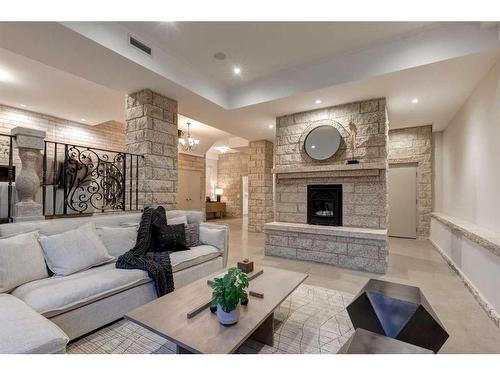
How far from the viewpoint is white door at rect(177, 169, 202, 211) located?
8.42m

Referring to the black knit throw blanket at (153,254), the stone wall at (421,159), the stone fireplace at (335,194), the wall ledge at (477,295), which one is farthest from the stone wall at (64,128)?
the stone wall at (421,159)

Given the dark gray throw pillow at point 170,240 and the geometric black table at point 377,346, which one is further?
the dark gray throw pillow at point 170,240

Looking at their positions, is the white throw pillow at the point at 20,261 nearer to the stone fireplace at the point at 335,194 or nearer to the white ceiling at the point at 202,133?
the stone fireplace at the point at 335,194

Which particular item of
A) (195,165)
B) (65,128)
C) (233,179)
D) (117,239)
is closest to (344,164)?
(117,239)

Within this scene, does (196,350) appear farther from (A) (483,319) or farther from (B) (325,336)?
(A) (483,319)

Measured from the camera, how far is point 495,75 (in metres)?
2.78

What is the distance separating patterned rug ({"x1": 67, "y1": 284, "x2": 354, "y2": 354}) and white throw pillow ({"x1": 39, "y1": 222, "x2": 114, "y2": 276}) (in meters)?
0.61

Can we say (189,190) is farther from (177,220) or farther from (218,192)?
(177,220)

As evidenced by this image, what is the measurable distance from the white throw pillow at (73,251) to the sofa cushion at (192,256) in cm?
65

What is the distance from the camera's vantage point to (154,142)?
3727mm

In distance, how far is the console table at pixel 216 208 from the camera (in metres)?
10.0

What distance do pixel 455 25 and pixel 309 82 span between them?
5.54ft

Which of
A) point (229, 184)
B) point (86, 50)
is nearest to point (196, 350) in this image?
point (86, 50)

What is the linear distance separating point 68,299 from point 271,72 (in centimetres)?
372
